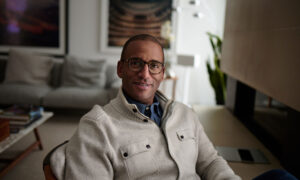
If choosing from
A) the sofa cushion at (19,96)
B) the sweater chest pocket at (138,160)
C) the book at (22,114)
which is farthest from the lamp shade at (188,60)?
the sweater chest pocket at (138,160)

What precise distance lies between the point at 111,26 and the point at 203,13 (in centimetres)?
161

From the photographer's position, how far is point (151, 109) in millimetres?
1196

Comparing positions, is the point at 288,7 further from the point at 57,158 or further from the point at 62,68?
the point at 62,68

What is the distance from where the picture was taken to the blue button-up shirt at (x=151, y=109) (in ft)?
3.83

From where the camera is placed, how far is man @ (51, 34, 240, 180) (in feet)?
3.14

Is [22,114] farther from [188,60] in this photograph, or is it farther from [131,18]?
[131,18]

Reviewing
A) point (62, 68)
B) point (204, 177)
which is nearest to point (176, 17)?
point (62, 68)

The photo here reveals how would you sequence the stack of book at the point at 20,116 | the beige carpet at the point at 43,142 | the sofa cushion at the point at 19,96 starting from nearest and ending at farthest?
the beige carpet at the point at 43,142 < the stack of book at the point at 20,116 < the sofa cushion at the point at 19,96

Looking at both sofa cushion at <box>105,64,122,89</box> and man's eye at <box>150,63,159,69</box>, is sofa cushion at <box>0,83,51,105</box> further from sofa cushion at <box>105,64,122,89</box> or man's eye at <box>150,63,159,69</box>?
man's eye at <box>150,63,159,69</box>

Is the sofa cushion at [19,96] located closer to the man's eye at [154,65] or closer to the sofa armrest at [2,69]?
the sofa armrest at [2,69]

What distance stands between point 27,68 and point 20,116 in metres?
1.87

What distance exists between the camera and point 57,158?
926mm

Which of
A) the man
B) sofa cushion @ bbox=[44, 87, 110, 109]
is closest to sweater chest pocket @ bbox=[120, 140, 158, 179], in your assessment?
the man

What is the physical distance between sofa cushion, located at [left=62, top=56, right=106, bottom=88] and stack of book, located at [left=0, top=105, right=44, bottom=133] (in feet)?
4.71
